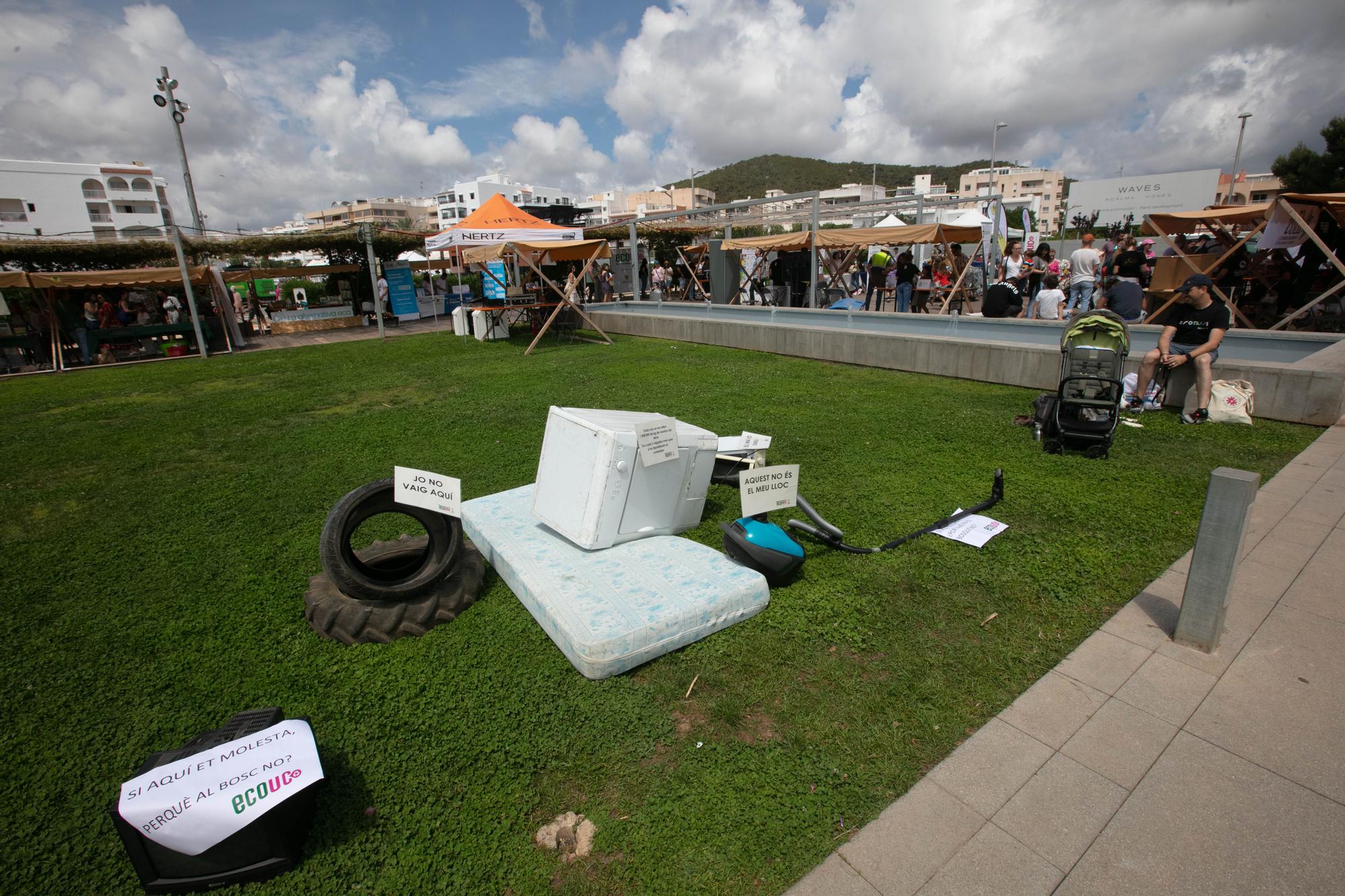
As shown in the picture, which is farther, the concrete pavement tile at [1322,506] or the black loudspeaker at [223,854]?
the concrete pavement tile at [1322,506]

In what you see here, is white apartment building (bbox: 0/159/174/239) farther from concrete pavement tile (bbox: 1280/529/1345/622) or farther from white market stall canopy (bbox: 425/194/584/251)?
concrete pavement tile (bbox: 1280/529/1345/622)

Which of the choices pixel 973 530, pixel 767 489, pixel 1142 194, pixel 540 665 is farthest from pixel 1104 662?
pixel 1142 194

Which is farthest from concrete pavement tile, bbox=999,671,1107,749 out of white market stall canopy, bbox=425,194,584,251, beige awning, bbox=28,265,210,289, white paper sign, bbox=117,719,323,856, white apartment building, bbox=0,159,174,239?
white apartment building, bbox=0,159,174,239

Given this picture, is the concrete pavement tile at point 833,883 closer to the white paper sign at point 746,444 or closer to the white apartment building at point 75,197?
the white paper sign at point 746,444

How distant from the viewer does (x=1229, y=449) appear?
561cm

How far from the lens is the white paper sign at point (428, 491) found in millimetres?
3115

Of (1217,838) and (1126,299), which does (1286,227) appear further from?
(1217,838)

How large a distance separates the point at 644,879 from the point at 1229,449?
21.5 ft

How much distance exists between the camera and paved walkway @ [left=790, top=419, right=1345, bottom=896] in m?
1.91

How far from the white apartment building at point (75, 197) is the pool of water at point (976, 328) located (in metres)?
73.8

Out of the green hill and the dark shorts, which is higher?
the green hill

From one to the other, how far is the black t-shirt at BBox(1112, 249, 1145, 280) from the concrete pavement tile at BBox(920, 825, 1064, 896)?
12.0 m

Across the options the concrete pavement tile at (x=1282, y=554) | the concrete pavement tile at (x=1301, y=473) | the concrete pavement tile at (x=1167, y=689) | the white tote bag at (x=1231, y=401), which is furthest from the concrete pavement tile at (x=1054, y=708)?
the white tote bag at (x=1231, y=401)

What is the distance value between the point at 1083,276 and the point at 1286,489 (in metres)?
8.13
